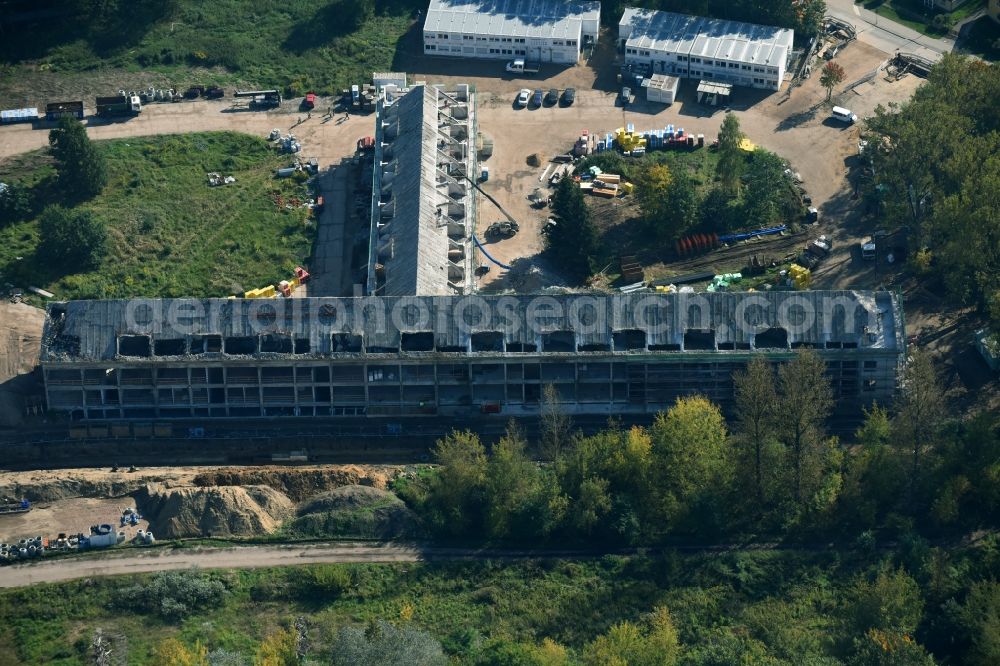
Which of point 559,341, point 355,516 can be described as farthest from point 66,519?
point 559,341

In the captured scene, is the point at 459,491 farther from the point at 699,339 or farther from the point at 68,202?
the point at 68,202

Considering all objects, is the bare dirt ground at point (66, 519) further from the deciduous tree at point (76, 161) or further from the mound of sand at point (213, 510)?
the deciduous tree at point (76, 161)

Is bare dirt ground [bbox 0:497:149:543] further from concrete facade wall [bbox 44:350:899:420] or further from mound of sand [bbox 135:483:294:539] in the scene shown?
concrete facade wall [bbox 44:350:899:420]

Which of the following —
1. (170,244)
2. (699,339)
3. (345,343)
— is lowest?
(345,343)

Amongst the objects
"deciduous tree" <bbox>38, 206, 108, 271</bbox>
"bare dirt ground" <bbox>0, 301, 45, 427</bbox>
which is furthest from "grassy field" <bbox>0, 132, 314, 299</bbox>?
"bare dirt ground" <bbox>0, 301, 45, 427</bbox>

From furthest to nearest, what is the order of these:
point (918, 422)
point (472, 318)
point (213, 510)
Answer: point (472, 318) < point (213, 510) < point (918, 422)

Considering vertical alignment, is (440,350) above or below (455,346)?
below
